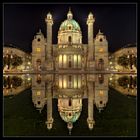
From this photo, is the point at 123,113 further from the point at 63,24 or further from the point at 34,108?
the point at 63,24

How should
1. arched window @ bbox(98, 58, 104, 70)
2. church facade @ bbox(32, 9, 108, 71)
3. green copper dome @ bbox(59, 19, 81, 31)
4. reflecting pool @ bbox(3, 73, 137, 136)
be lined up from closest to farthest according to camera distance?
reflecting pool @ bbox(3, 73, 137, 136), arched window @ bbox(98, 58, 104, 70), church facade @ bbox(32, 9, 108, 71), green copper dome @ bbox(59, 19, 81, 31)

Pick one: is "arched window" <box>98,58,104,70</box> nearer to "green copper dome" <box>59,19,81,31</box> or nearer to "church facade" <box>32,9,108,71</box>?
"church facade" <box>32,9,108,71</box>

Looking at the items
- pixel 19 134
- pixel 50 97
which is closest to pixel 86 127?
pixel 19 134

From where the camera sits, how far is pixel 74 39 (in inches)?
1188

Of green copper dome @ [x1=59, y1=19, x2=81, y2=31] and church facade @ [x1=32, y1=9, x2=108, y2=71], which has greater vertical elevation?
green copper dome @ [x1=59, y1=19, x2=81, y2=31]

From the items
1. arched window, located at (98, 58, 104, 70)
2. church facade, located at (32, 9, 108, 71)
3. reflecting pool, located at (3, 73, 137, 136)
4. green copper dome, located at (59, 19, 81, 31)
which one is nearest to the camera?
reflecting pool, located at (3, 73, 137, 136)

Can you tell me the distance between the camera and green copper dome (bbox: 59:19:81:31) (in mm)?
30189

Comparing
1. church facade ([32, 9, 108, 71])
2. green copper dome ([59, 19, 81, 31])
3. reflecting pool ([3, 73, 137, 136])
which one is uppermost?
green copper dome ([59, 19, 81, 31])

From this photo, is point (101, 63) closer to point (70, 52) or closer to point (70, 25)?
point (70, 52)

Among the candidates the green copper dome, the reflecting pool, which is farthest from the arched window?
the reflecting pool

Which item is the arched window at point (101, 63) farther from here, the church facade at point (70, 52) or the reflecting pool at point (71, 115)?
the reflecting pool at point (71, 115)

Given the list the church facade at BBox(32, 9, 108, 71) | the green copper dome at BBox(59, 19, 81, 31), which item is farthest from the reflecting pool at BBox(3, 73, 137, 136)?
the green copper dome at BBox(59, 19, 81, 31)

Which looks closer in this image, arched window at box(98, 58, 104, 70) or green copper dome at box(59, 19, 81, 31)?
arched window at box(98, 58, 104, 70)

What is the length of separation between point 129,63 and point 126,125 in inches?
814
